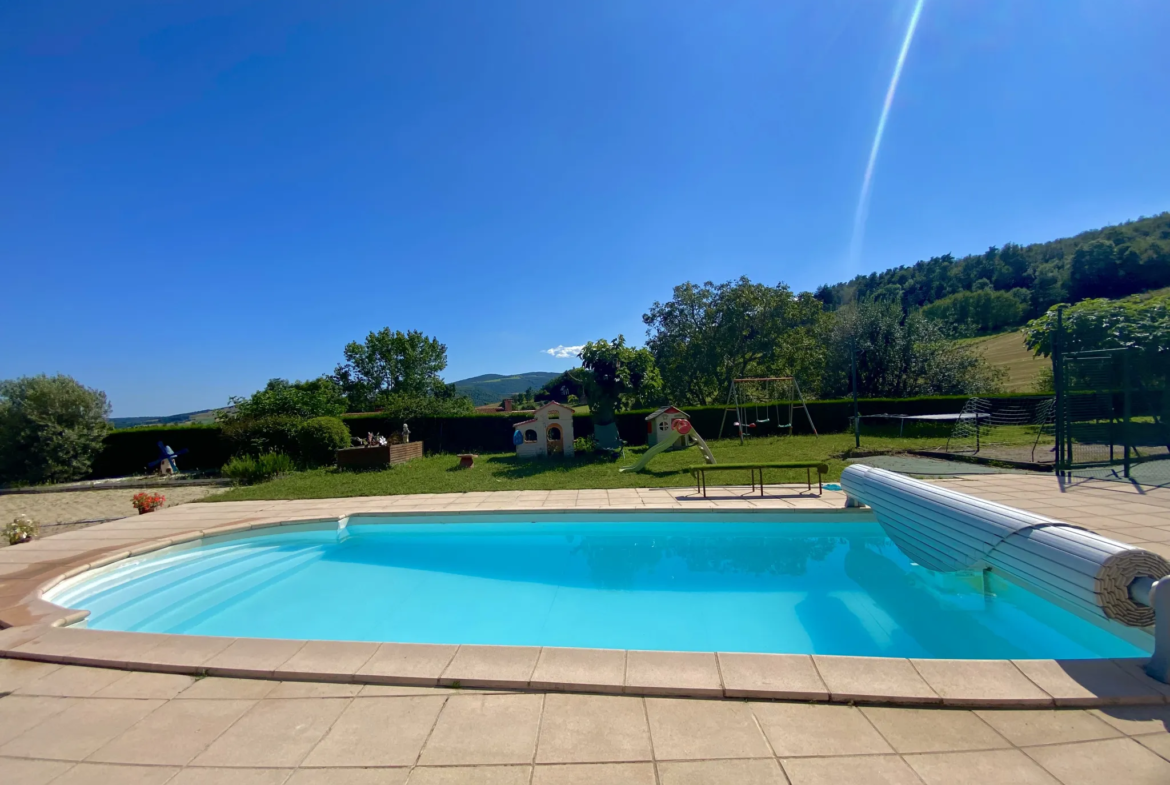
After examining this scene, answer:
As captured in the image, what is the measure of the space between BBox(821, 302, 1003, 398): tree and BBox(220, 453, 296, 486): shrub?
25.0m

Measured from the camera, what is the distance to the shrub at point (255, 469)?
45.5 ft

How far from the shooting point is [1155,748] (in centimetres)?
238

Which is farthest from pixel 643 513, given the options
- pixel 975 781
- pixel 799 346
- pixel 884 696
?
pixel 799 346

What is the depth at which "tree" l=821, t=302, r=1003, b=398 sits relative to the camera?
2475 centimetres

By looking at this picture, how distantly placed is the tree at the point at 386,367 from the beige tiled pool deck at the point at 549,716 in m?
39.1

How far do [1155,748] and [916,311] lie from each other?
101 ft

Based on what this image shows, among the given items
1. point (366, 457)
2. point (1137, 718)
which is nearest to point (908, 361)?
point (366, 457)

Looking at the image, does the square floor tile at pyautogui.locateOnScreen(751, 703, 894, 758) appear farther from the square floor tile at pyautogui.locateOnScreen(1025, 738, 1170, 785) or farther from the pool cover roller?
the pool cover roller

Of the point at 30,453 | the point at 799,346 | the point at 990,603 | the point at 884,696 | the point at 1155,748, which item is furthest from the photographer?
the point at 799,346

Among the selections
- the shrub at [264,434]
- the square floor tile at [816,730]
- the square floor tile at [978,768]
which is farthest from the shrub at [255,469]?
the square floor tile at [978,768]

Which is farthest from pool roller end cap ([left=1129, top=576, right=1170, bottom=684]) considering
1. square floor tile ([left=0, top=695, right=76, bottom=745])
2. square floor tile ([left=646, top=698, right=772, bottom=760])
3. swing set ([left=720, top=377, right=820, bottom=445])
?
swing set ([left=720, top=377, right=820, bottom=445])

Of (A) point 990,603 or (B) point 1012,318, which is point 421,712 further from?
(B) point 1012,318

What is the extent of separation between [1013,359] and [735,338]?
22.8m

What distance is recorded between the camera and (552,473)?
12.2 metres
